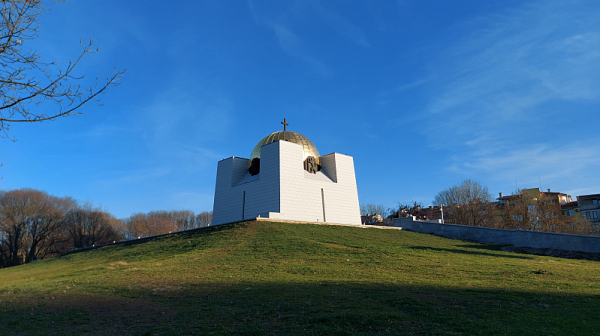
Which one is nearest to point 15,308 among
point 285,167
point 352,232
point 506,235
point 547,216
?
point 352,232

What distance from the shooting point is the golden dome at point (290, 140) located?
3659cm

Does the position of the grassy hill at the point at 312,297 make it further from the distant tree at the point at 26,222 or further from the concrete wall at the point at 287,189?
the distant tree at the point at 26,222

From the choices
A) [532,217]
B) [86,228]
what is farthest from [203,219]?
[532,217]

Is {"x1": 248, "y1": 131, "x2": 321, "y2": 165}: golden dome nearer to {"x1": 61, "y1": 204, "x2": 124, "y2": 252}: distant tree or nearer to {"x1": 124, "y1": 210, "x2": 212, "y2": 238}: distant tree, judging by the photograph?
{"x1": 61, "y1": 204, "x2": 124, "y2": 252}: distant tree

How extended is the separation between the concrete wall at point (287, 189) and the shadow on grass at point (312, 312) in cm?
1777

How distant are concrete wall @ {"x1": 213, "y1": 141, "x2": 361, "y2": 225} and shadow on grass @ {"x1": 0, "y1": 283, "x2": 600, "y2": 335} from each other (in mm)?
17766

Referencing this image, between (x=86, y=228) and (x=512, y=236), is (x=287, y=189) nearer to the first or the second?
(x=512, y=236)

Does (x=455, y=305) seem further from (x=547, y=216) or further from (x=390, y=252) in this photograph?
(x=547, y=216)

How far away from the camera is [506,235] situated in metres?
25.3

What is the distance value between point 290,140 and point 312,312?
96.5 feet

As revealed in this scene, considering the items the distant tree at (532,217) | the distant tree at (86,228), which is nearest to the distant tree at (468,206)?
the distant tree at (532,217)

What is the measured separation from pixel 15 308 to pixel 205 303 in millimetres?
5036

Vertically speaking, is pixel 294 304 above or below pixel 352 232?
below

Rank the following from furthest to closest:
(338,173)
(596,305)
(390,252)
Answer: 1. (338,173)
2. (390,252)
3. (596,305)
